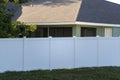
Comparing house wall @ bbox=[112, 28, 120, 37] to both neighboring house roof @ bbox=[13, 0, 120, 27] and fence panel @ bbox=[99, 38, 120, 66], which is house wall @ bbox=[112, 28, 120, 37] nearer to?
neighboring house roof @ bbox=[13, 0, 120, 27]

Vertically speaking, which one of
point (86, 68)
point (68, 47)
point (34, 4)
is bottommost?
point (86, 68)

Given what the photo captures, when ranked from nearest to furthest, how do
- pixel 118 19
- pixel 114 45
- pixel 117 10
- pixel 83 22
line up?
pixel 114 45, pixel 83 22, pixel 118 19, pixel 117 10

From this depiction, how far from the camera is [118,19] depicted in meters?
26.5

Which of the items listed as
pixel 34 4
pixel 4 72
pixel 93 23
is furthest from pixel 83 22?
pixel 4 72

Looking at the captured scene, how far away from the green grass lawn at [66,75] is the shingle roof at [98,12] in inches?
281

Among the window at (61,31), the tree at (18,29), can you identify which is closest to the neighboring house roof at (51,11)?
the window at (61,31)

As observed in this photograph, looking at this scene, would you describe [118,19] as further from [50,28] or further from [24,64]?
[24,64]

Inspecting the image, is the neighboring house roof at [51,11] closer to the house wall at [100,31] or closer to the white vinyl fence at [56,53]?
the house wall at [100,31]

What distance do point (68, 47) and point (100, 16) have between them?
9.33 metres

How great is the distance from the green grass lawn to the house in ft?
21.9

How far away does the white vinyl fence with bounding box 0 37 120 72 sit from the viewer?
14.5 metres

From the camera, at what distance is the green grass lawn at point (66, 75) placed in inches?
525

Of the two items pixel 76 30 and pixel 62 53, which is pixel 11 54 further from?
pixel 76 30

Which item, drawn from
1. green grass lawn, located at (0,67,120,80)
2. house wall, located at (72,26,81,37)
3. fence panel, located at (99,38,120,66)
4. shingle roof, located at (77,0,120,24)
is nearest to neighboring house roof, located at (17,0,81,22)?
shingle roof, located at (77,0,120,24)
